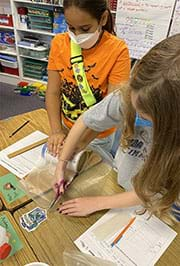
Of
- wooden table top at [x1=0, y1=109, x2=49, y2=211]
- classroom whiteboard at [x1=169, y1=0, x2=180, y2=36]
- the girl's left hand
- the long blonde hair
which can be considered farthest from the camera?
classroom whiteboard at [x1=169, y1=0, x2=180, y2=36]

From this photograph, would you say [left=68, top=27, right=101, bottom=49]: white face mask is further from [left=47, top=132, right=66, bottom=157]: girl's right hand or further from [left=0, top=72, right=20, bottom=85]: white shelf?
[left=0, top=72, right=20, bottom=85]: white shelf

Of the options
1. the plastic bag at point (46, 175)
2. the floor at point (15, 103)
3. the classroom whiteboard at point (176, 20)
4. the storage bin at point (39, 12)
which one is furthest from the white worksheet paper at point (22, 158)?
the storage bin at point (39, 12)

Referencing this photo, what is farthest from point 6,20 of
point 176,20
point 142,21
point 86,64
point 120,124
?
point 120,124

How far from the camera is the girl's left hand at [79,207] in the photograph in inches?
26.8

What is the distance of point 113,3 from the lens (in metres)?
2.18

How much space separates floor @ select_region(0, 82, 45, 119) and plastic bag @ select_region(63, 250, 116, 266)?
192 cm

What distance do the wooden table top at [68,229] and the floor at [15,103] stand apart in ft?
5.76

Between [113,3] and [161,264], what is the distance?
2149mm

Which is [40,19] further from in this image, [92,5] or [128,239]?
[128,239]

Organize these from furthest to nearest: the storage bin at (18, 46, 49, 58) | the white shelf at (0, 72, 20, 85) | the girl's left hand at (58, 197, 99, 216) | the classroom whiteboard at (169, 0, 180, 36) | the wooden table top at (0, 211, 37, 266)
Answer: the white shelf at (0, 72, 20, 85) → the storage bin at (18, 46, 49, 58) → the classroom whiteboard at (169, 0, 180, 36) → the girl's left hand at (58, 197, 99, 216) → the wooden table top at (0, 211, 37, 266)

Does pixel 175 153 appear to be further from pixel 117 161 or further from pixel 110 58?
pixel 110 58

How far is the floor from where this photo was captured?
2.41m

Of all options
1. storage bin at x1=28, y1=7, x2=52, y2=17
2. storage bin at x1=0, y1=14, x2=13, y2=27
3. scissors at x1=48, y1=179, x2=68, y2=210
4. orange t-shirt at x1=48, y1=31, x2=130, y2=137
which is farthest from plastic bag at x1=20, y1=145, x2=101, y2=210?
storage bin at x1=0, y1=14, x2=13, y2=27

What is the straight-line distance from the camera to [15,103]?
8.38ft
